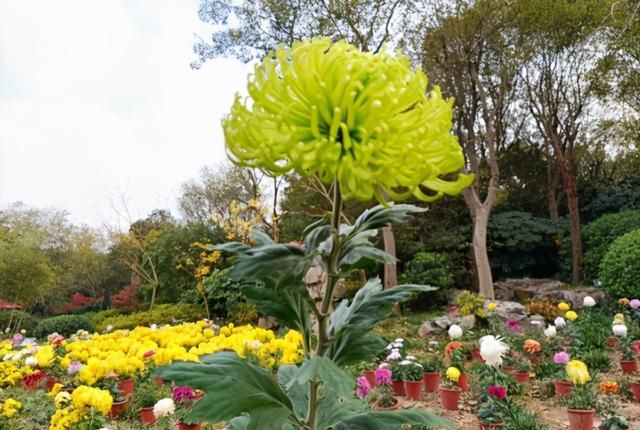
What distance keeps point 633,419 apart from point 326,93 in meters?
5.26

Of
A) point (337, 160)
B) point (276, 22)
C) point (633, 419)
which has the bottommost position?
point (633, 419)

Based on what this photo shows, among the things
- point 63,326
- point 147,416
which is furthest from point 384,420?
point 63,326

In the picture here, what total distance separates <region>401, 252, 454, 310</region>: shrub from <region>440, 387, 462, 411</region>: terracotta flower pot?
913cm

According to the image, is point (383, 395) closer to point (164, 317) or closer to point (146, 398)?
point (146, 398)

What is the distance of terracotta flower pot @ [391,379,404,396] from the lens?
19.0 ft

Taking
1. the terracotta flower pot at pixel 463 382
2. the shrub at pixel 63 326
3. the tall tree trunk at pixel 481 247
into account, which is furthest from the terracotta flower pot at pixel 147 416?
the shrub at pixel 63 326

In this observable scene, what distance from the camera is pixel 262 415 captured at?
41.4 inches

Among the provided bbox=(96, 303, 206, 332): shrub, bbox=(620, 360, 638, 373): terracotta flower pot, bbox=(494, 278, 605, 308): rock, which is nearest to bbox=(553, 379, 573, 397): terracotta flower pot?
bbox=(620, 360, 638, 373): terracotta flower pot

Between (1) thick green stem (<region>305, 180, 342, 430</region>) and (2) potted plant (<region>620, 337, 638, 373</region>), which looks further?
(2) potted plant (<region>620, 337, 638, 373</region>)

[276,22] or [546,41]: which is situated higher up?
[276,22]

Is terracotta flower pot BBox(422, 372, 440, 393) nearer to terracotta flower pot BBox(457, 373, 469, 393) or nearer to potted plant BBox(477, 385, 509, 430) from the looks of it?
terracotta flower pot BBox(457, 373, 469, 393)

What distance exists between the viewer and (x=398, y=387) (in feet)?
19.0

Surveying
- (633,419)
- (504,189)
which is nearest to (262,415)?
(633,419)

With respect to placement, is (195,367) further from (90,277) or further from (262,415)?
(90,277)
